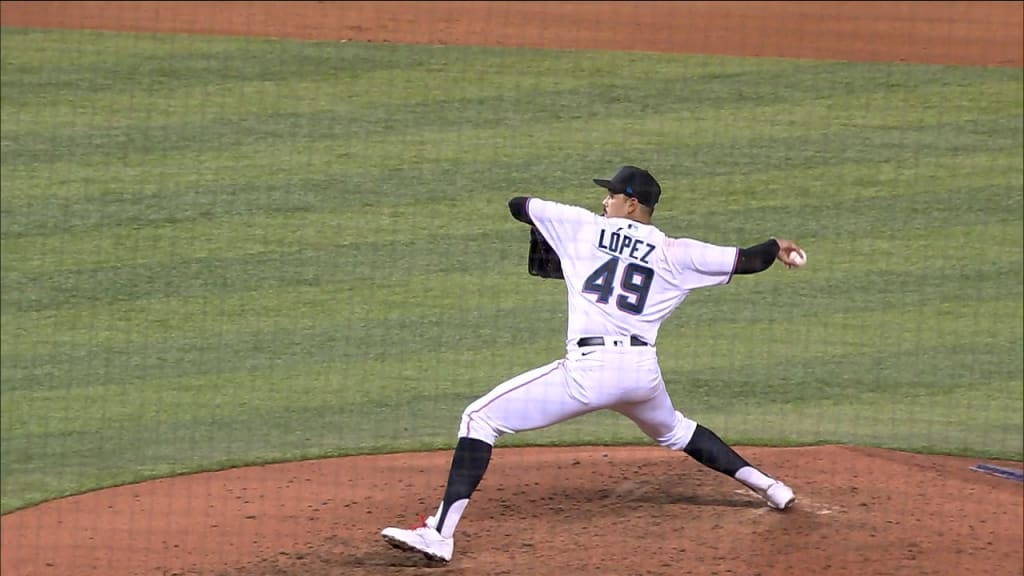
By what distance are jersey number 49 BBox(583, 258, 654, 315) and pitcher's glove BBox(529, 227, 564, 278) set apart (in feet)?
0.73

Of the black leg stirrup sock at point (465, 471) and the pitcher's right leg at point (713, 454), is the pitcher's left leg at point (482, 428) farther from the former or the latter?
the pitcher's right leg at point (713, 454)

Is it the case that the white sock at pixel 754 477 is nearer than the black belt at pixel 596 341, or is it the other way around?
the black belt at pixel 596 341

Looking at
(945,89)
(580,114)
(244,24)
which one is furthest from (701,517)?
(244,24)

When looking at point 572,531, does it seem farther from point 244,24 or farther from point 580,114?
point 244,24

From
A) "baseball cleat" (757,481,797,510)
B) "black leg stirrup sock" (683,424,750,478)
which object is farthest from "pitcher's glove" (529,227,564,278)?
"baseball cleat" (757,481,797,510)

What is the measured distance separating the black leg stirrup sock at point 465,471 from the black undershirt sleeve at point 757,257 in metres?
1.08

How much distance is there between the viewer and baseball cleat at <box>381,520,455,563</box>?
4.90 metres

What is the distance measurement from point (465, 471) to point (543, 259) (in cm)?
83

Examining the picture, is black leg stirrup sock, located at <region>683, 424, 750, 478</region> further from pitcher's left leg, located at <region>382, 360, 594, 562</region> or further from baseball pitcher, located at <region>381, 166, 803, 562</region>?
pitcher's left leg, located at <region>382, 360, 594, 562</region>

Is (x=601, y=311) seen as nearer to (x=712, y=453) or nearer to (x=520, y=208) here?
(x=520, y=208)

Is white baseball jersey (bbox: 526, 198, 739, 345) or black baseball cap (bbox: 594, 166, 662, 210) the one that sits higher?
black baseball cap (bbox: 594, 166, 662, 210)

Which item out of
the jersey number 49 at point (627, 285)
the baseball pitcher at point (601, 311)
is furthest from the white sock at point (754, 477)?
the jersey number 49 at point (627, 285)

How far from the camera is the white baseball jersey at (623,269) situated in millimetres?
5027

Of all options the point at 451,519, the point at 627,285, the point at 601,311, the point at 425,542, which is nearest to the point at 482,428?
the point at 451,519
